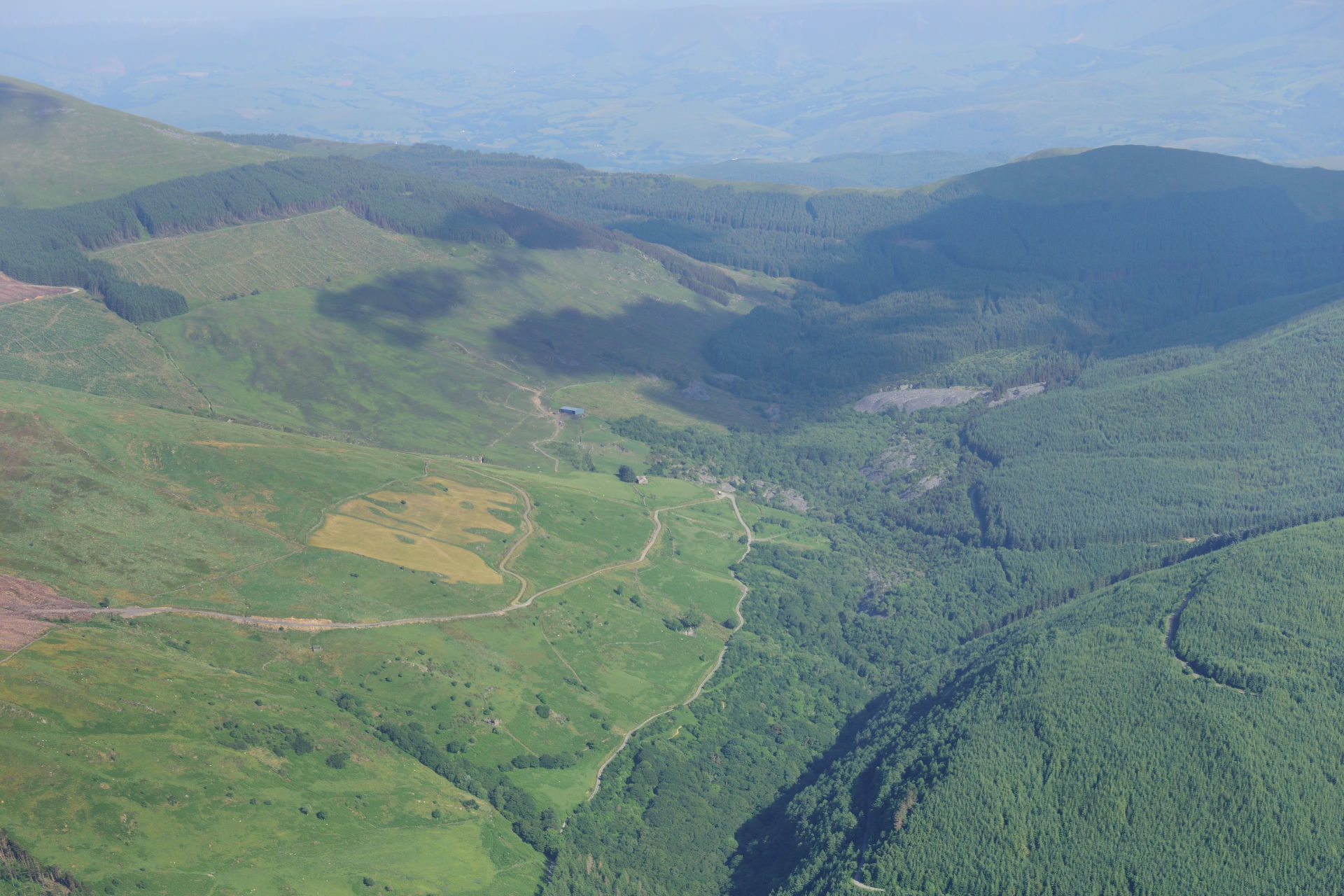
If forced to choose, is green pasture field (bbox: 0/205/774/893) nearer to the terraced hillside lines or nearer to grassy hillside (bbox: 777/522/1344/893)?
the terraced hillside lines

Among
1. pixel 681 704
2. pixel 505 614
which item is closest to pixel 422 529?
pixel 505 614

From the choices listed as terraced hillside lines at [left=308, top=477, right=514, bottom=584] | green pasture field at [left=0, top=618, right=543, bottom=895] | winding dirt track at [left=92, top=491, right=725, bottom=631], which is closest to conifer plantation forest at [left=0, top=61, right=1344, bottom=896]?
green pasture field at [left=0, top=618, right=543, bottom=895]

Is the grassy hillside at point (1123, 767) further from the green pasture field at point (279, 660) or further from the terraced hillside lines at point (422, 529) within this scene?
the terraced hillside lines at point (422, 529)

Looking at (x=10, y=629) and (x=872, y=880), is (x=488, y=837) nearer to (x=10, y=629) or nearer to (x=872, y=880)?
(x=872, y=880)

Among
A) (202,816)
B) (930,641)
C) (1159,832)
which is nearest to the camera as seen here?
(202,816)

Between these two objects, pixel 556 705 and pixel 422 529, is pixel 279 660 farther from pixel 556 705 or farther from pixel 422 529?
pixel 422 529

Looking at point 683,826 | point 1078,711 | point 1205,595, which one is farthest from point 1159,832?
point 683,826

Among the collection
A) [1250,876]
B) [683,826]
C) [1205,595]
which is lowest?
[683,826]
